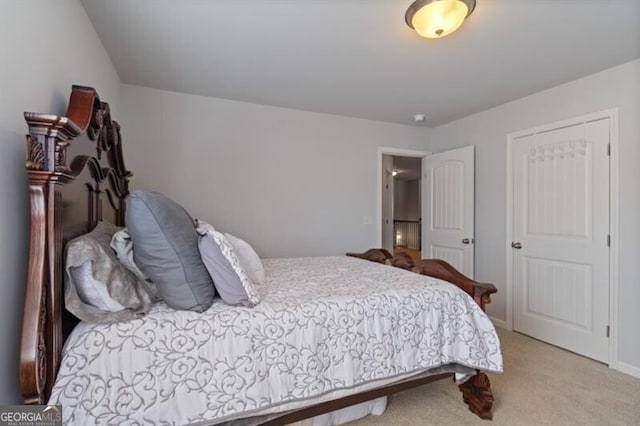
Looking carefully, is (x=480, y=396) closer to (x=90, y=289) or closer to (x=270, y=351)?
(x=270, y=351)

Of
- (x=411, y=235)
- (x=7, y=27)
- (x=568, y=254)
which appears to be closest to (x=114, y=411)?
(x=7, y=27)

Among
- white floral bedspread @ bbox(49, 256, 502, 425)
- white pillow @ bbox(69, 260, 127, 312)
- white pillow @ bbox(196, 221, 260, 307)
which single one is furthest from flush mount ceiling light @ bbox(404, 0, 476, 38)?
white pillow @ bbox(69, 260, 127, 312)

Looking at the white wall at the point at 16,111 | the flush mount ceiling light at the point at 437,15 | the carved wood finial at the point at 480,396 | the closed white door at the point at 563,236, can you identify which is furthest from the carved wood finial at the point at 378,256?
the white wall at the point at 16,111

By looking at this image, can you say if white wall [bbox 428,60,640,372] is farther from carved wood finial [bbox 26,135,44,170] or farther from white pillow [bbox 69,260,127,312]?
carved wood finial [bbox 26,135,44,170]

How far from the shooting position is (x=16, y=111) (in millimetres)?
1109

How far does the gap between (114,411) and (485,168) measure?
378 cm

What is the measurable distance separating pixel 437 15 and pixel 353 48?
2.18ft

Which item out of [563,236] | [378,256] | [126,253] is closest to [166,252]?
[126,253]

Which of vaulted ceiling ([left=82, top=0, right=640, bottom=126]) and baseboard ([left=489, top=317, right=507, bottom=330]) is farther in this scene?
baseboard ([left=489, top=317, right=507, bottom=330])

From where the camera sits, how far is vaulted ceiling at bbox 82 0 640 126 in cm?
180

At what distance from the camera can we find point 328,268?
2.43 meters

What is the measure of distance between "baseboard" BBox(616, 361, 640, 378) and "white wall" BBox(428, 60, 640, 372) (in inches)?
0.9

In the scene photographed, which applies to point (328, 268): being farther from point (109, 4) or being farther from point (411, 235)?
point (411, 235)

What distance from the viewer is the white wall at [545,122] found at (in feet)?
7.86
